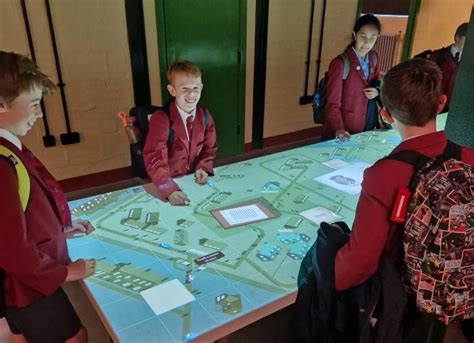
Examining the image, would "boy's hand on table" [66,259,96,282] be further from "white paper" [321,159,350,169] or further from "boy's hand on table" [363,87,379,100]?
"boy's hand on table" [363,87,379,100]

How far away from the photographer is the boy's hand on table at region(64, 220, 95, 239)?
1553mm

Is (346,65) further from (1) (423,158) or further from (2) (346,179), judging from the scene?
(1) (423,158)

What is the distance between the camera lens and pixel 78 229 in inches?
62.0

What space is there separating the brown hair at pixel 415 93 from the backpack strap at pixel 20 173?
1.10 metres

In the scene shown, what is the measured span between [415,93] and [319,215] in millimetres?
712

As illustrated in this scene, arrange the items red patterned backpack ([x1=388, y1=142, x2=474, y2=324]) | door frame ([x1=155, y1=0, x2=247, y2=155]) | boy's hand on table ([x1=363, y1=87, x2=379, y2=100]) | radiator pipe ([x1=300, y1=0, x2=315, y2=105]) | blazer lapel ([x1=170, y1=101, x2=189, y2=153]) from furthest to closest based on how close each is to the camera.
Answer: radiator pipe ([x1=300, y1=0, x2=315, y2=105]) → door frame ([x1=155, y1=0, x2=247, y2=155]) → boy's hand on table ([x1=363, y1=87, x2=379, y2=100]) → blazer lapel ([x1=170, y1=101, x2=189, y2=153]) → red patterned backpack ([x1=388, y1=142, x2=474, y2=324])

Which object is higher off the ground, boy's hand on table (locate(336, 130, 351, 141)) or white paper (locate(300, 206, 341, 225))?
white paper (locate(300, 206, 341, 225))

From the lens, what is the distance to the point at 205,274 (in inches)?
52.7

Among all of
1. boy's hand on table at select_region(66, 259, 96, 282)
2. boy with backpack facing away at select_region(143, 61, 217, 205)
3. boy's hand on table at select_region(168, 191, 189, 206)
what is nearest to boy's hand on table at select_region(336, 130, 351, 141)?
boy with backpack facing away at select_region(143, 61, 217, 205)

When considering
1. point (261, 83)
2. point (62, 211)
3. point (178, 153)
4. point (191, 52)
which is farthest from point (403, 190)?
point (261, 83)

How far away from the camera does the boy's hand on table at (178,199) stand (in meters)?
1.78

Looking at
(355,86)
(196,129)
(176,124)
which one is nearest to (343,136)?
(355,86)

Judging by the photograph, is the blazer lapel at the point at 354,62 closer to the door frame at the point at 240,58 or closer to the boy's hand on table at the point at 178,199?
the door frame at the point at 240,58

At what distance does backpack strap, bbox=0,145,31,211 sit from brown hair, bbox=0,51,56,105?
173 mm
